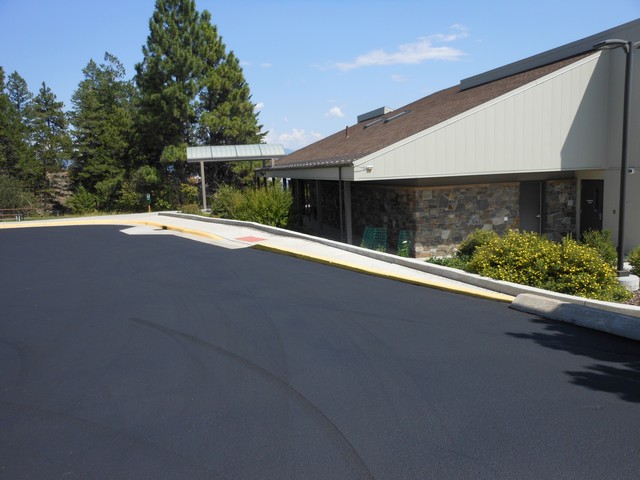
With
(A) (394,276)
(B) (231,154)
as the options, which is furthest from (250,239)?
(B) (231,154)

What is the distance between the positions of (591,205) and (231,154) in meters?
18.6

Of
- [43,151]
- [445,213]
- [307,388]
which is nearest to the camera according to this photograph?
[307,388]

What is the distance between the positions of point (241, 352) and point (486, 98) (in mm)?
12791

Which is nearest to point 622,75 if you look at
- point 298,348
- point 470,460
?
point 298,348

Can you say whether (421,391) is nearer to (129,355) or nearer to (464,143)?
(129,355)

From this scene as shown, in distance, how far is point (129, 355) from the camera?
257 inches

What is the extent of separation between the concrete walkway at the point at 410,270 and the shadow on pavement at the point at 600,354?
0.28 metres

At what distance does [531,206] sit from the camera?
56.9 feet

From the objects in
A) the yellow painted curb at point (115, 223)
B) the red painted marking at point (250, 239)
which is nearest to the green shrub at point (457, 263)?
the red painted marking at point (250, 239)

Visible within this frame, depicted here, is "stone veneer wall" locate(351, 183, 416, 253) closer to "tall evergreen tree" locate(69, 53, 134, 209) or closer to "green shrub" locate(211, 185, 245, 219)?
"green shrub" locate(211, 185, 245, 219)

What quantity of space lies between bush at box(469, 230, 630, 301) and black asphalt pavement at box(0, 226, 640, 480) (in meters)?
1.82

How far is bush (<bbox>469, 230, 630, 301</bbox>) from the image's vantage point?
9.75m

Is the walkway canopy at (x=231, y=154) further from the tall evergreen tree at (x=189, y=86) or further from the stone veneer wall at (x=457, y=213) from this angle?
the stone veneer wall at (x=457, y=213)

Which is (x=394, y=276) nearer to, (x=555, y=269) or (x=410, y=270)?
(x=410, y=270)
